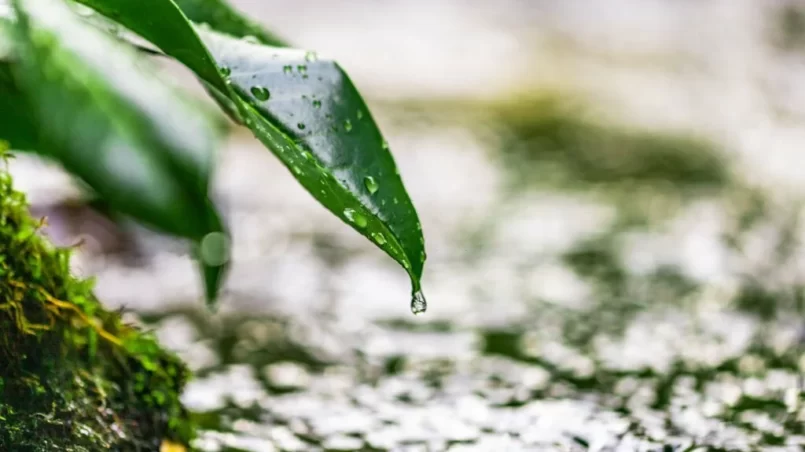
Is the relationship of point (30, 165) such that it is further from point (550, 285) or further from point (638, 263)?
point (638, 263)

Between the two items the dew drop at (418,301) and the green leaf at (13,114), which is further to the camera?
the green leaf at (13,114)

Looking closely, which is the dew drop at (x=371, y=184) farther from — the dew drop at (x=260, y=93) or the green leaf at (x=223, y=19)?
the green leaf at (x=223, y=19)

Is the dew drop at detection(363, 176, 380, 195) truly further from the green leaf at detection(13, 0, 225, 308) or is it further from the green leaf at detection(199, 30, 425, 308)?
the green leaf at detection(13, 0, 225, 308)

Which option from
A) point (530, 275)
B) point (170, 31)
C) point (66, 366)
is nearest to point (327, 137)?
point (170, 31)

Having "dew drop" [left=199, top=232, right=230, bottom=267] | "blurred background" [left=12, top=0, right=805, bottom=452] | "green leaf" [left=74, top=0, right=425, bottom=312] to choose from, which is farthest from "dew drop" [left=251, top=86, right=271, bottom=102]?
"blurred background" [left=12, top=0, right=805, bottom=452]

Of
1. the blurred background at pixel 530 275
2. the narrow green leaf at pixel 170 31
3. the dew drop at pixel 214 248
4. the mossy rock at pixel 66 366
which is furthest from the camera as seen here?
the blurred background at pixel 530 275

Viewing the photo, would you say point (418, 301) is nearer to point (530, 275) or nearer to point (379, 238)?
point (379, 238)

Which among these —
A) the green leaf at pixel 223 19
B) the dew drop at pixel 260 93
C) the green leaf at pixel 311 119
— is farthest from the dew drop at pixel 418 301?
the green leaf at pixel 223 19
